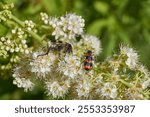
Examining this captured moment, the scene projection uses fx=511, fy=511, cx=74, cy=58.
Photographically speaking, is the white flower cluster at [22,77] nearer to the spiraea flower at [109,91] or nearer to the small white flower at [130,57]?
the spiraea flower at [109,91]

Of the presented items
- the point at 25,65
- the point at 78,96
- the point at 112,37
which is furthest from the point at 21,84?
the point at 112,37

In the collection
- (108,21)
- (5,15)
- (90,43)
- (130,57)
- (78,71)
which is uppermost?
(108,21)

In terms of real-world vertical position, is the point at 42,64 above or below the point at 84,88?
above

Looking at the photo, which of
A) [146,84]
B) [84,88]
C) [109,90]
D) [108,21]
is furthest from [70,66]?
[108,21]

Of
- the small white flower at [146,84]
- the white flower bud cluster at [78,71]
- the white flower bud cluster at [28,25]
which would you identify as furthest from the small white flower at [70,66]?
the small white flower at [146,84]

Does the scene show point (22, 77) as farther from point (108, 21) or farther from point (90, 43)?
point (108, 21)

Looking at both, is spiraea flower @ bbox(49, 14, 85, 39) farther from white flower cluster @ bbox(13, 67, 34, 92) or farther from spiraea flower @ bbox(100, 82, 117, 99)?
spiraea flower @ bbox(100, 82, 117, 99)
